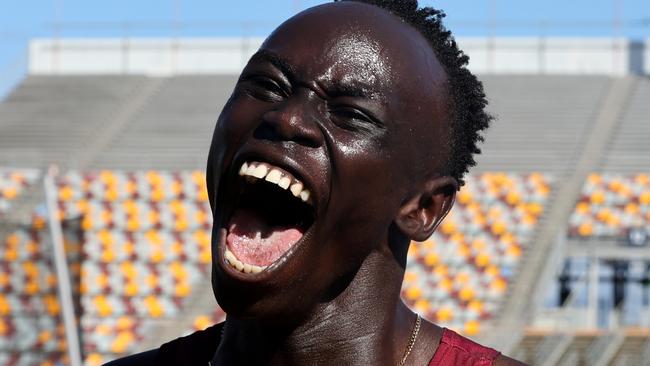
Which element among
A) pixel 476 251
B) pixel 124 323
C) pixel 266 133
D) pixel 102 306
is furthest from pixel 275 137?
pixel 102 306

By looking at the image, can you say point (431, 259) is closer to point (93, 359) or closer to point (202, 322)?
point (202, 322)

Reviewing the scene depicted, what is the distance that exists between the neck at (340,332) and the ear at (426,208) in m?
0.04

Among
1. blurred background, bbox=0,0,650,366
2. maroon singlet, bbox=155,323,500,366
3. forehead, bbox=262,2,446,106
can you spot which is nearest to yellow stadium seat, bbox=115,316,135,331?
blurred background, bbox=0,0,650,366

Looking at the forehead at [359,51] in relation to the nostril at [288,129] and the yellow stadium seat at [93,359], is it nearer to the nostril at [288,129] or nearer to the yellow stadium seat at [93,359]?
the nostril at [288,129]

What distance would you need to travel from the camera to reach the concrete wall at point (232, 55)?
18328mm

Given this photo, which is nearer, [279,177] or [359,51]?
[279,177]

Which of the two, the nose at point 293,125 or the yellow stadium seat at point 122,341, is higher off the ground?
the nose at point 293,125

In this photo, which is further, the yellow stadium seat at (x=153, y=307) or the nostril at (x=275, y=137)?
the yellow stadium seat at (x=153, y=307)

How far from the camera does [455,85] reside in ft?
5.48

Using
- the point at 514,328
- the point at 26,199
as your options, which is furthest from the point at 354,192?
the point at 26,199

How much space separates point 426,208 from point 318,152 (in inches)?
8.0

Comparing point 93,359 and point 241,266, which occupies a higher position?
point 241,266

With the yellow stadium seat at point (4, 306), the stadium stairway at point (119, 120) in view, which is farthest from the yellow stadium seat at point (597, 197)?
the yellow stadium seat at point (4, 306)

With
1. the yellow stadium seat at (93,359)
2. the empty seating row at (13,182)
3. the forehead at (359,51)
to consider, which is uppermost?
the forehead at (359,51)
